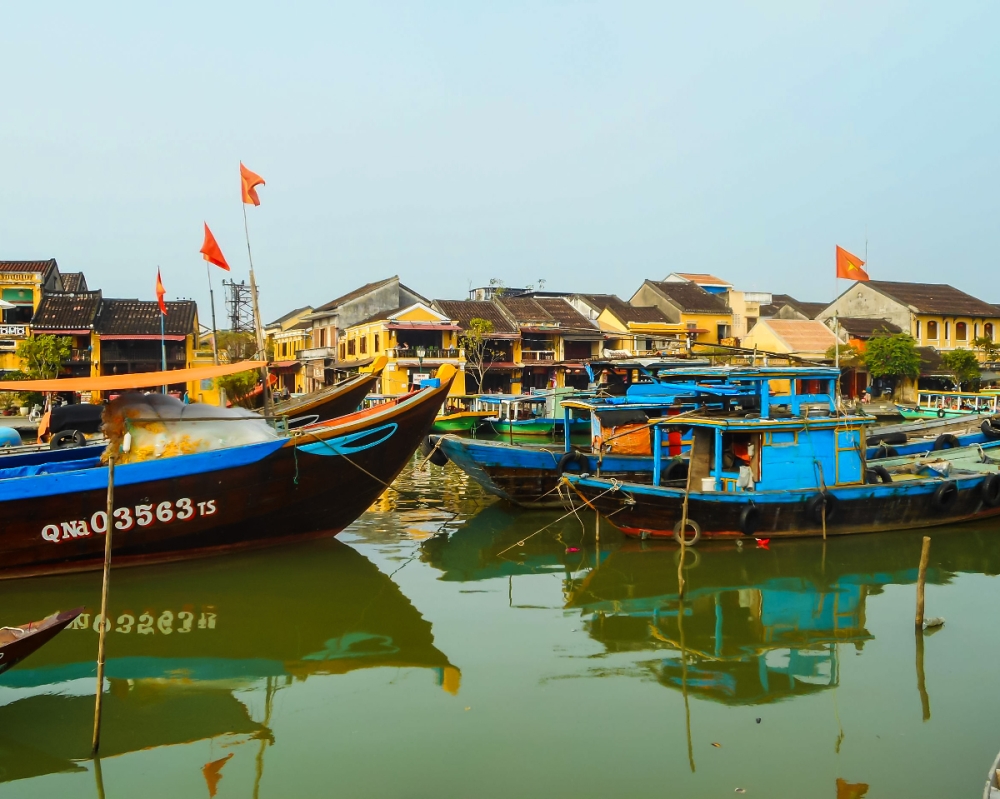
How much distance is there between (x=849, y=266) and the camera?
14.9 meters

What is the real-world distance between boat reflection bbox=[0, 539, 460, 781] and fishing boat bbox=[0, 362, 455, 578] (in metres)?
0.41

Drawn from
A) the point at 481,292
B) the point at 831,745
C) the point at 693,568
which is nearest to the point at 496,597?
the point at 693,568

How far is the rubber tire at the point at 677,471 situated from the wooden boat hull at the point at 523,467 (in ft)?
0.37

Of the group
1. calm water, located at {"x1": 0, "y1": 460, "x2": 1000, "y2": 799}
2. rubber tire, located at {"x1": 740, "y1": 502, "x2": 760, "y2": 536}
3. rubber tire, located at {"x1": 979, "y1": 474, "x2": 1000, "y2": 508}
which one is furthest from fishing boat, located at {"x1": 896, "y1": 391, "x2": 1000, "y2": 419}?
rubber tire, located at {"x1": 740, "y1": 502, "x2": 760, "y2": 536}

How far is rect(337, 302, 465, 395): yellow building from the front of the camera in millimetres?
35906

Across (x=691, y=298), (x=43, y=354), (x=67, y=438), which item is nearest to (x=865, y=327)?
(x=691, y=298)

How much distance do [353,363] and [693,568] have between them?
28.5 m

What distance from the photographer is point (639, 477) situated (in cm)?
1449

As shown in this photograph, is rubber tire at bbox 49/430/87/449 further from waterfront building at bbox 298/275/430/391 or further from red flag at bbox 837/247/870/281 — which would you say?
waterfront building at bbox 298/275/430/391

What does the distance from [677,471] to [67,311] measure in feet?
94.9

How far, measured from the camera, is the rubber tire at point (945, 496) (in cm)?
1285

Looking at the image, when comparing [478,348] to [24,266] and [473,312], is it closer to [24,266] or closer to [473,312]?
[473,312]

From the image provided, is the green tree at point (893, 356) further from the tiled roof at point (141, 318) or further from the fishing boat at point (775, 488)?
the tiled roof at point (141, 318)

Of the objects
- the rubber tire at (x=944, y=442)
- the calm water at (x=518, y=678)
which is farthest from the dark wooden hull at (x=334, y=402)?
the rubber tire at (x=944, y=442)
